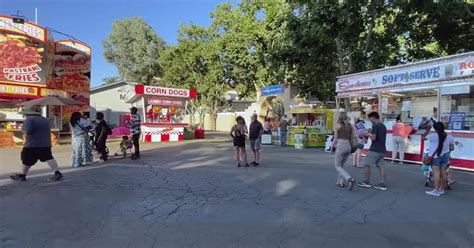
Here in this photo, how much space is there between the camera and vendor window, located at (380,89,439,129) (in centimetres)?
1284

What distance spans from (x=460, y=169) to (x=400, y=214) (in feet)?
21.8

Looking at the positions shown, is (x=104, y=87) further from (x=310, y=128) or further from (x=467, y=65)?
(x=467, y=65)

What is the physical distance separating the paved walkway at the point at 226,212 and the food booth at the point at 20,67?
44.7 feet

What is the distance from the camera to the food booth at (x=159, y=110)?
74.8 ft

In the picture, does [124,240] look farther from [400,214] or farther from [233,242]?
[400,214]

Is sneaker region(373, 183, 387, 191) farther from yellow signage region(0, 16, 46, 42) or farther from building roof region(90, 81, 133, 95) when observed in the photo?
building roof region(90, 81, 133, 95)

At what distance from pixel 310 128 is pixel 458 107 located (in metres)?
8.75

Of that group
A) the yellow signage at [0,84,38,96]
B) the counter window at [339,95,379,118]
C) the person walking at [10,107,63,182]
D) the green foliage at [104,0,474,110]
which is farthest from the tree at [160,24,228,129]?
the person walking at [10,107,63,182]

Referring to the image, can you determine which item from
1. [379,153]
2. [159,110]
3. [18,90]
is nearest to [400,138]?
[379,153]

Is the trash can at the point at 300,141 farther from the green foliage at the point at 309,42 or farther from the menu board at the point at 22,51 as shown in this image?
the menu board at the point at 22,51

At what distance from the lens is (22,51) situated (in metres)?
21.8

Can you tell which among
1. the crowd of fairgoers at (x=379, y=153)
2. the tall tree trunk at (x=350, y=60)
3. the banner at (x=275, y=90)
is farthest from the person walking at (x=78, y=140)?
the banner at (x=275, y=90)

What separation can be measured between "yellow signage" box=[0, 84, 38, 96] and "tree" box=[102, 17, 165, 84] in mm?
29581

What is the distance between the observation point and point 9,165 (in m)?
12.1
